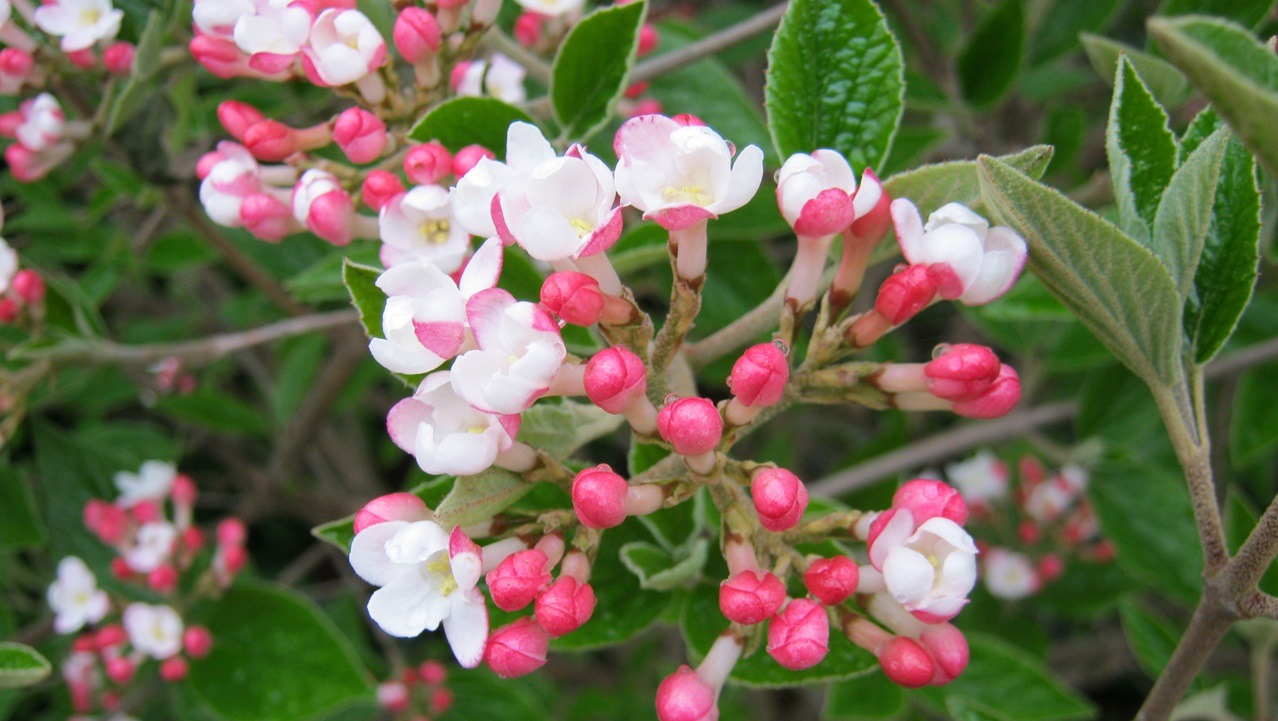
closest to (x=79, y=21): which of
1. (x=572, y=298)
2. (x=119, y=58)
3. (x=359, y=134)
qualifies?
(x=119, y=58)

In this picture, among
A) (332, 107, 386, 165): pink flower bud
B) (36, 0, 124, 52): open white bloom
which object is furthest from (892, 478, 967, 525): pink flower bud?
(36, 0, 124, 52): open white bloom

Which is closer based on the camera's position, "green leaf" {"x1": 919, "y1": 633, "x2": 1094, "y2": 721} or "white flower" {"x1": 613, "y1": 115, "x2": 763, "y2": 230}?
"white flower" {"x1": 613, "y1": 115, "x2": 763, "y2": 230}

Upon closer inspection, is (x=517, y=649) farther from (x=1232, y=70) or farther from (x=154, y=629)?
(x=154, y=629)

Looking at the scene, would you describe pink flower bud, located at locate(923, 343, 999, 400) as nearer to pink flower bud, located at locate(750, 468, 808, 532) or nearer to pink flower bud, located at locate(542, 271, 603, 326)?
pink flower bud, located at locate(750, 468, 808, 532)

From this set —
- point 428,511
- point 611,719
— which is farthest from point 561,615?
point 611,719

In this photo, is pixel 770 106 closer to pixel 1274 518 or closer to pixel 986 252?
pixel 986 252

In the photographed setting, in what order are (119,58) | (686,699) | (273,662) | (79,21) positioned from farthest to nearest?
(273,662)
(119,58)
(79,21)
(686,699)
